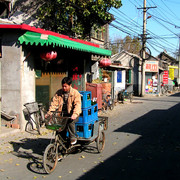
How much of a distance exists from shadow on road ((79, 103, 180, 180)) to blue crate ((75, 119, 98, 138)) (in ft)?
2.61

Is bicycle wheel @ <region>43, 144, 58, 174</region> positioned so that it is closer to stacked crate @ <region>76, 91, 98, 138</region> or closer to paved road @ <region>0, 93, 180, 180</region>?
paved road @ <region>0, 93, 180, 180</region>

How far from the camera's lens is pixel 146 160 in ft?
19.2

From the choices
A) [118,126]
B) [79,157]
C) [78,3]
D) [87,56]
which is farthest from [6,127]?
[78,3]

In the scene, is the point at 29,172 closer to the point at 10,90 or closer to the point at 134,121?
the point at 10,90

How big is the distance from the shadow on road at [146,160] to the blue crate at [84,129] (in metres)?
0.79

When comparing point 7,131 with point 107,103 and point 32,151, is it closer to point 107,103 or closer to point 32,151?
point 32,151

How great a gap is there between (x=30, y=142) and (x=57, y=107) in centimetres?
249

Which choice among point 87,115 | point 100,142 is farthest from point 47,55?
point 100,142

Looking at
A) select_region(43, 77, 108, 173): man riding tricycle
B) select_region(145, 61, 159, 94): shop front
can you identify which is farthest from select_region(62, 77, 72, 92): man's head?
select_region(145, 61, 159, 94): shop front

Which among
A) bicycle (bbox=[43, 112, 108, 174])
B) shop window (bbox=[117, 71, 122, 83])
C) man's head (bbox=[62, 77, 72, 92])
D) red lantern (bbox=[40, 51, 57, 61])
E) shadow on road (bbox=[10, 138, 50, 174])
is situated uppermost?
red lantern (bbox=[40, 51, 57, 61])

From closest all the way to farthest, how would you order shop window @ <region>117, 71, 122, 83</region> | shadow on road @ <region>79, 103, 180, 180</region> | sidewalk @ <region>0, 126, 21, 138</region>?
shadow on road @ <region>79, 103, 180, 180</region>
sidewalk @ <region>0, 126, 21, 138</region>
shop window @ <region>117, 71, 122, 83</region>

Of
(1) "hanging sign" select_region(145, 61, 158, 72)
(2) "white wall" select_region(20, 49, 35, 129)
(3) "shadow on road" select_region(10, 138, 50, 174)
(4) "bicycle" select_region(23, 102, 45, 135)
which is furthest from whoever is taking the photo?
(1) "hanging sign" select_region(145, 61, 158, 72)

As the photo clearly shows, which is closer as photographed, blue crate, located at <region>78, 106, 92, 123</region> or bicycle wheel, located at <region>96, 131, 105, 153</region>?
blue crate, located at <region>78, 106, 92, 123</region>

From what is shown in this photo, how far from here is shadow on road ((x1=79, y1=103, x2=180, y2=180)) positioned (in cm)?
493
